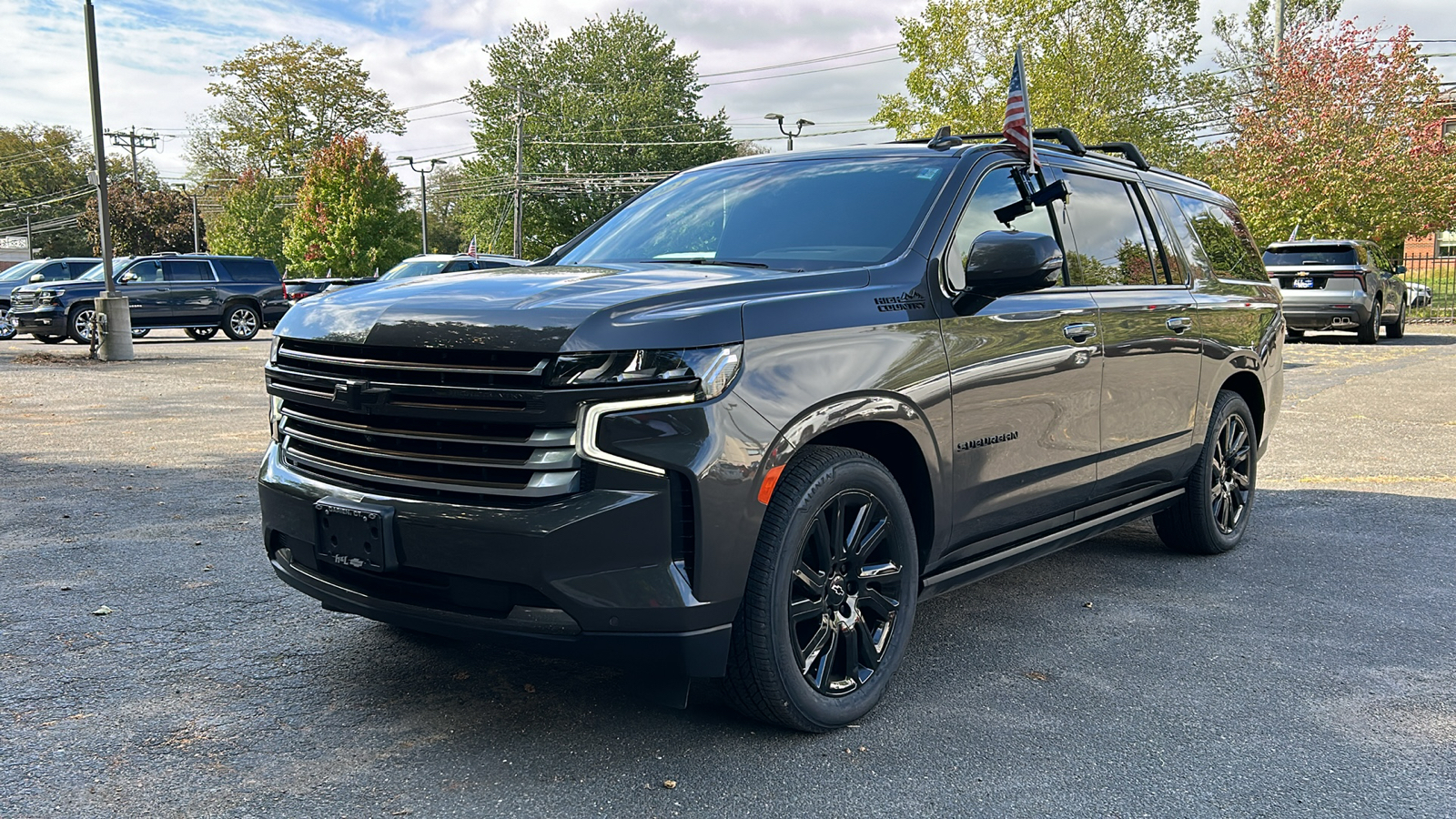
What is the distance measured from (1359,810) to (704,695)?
1.87 m

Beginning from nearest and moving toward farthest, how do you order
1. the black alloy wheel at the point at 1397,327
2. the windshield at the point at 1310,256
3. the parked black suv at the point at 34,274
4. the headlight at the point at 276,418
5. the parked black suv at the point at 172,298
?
the headlight at the point at 276,418
the windshield at the point at 1310,256
the parked black suv at the point at 172,298
the black alloy wheel at the point at 1397,327
the parked black suv at the point at 34,274

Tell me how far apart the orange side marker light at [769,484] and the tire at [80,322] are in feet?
73.2

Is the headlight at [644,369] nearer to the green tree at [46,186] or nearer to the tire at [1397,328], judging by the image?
the tire at [1397,328]

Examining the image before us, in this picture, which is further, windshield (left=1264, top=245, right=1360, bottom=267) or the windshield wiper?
windshield (left=1264, top=245, right=1360, bottom=267)

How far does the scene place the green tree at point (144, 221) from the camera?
70.5 m

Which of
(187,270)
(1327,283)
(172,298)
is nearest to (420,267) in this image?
(172,298)

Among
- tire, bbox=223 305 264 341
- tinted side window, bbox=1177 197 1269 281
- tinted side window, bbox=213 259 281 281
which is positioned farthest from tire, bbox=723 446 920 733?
tinted side window, bbox=213 259 281 281

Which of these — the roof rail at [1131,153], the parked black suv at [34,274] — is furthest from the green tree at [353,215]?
the roof rail at [1131,153]

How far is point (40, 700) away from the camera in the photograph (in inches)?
138

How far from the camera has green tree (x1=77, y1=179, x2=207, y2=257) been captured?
2776 inches

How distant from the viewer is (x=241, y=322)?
24.1 meters

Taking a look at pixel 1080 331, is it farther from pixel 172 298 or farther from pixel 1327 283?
pixel 172 298

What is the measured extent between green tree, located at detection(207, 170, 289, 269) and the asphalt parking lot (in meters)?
62.1

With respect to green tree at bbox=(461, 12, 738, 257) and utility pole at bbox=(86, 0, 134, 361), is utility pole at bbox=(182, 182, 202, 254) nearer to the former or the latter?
green tree at bbox=(461, 12, 738, 257)
